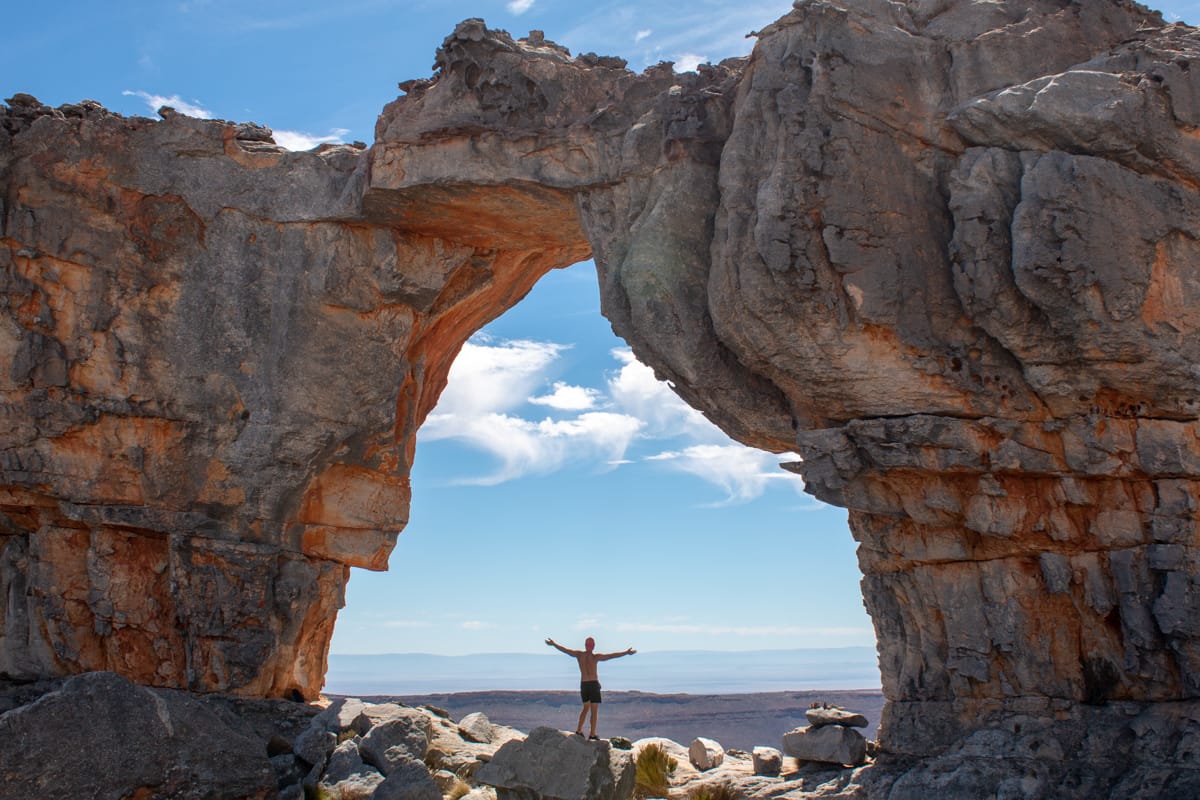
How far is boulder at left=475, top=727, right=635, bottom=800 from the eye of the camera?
12.1 m

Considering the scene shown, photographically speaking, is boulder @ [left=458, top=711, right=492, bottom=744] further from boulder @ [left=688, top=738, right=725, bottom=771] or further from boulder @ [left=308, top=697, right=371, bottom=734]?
boulder @ [left=688, top=738, right=725, bottom=771]

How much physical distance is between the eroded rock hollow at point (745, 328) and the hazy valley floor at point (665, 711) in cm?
1578

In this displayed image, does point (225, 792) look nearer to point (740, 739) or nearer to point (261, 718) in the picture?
point (261, 718)

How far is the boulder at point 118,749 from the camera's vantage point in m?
10.4

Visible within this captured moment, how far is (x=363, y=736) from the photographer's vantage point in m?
14.9

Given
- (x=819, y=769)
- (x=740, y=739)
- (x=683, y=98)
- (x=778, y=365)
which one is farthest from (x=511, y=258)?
(x=740, y=739)

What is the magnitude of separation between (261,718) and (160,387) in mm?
5258

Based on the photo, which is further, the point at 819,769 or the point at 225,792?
the point at 819,769

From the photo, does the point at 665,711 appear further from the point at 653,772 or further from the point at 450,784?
the point at 450,784

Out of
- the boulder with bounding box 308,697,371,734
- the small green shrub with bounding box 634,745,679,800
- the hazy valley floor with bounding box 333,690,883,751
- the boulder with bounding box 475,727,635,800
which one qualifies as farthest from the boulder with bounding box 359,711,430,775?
the hazy valley floor with bounding box 333,690,883,751

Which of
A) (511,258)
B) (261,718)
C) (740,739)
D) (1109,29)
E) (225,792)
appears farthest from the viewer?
(740,739)

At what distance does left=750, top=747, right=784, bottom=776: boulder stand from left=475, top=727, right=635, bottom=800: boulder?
111 inches

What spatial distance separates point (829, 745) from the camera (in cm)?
1447

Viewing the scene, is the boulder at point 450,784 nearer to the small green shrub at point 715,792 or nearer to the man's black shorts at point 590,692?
the man's black shorts at point 590,692
